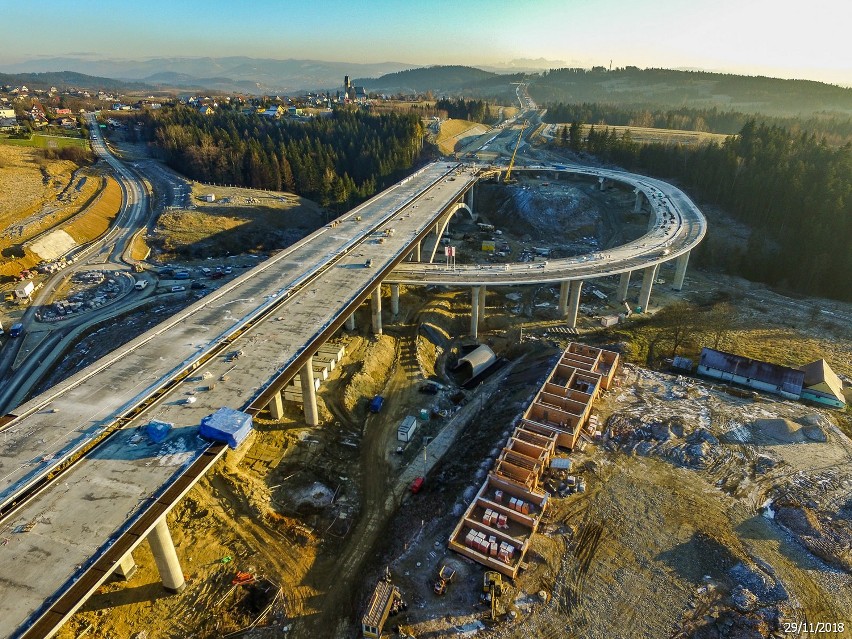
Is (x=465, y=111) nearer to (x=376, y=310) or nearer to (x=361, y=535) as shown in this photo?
(x=376, y=310)

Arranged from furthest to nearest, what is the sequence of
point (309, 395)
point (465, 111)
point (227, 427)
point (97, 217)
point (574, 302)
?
point (465, 111) → point (97, 217) → point (574, 302) → point (309, 395) → point (227, 427)

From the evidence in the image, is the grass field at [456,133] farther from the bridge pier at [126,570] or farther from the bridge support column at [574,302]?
the bridge pier at [126,570]

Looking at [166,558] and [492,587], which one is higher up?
[166,558]

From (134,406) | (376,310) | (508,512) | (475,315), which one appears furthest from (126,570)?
(475,315)
